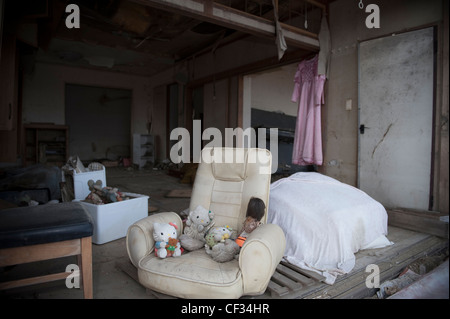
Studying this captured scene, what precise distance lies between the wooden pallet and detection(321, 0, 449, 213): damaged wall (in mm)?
2318

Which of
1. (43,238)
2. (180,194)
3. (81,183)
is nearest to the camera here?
(43,238)

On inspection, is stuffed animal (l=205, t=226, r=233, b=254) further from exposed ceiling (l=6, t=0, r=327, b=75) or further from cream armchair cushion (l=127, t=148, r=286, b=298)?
exposed ceiling (l=6, t=0, r=327, b=75)

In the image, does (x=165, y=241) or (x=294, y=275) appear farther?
(x=294, y=275)

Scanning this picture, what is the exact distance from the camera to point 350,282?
1.97m

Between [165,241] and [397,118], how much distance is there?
3170mm

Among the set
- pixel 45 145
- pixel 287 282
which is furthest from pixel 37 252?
pixel 45 145

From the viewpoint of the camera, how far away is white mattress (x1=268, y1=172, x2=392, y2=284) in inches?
85.4

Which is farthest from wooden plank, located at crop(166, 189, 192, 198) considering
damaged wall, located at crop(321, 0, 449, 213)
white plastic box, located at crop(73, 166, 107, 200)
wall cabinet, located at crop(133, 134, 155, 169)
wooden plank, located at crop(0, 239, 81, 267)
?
wall cabinet, located at crop(133, 134, 155, 169)

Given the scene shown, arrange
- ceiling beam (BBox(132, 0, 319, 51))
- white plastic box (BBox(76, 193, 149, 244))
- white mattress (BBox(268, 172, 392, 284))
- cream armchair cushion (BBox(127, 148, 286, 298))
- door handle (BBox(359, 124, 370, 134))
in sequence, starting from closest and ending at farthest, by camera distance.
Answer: cream armchair cushion (BBox(127, 148, 286, 298))
white mattress (BBox(268, 172, 392, 284))
white plastic box (BBox(76, 193, 149, 244))
ceiling beam (BBox(132, 0, 319, 51))
door handle (BBox(359, 124, 370, 134))

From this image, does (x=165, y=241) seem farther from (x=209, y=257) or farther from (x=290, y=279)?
(x=290, y=279)

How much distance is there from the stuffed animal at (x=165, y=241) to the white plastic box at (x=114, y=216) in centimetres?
103

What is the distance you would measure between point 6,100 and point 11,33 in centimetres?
83

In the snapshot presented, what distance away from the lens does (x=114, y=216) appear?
2775 millimetres
